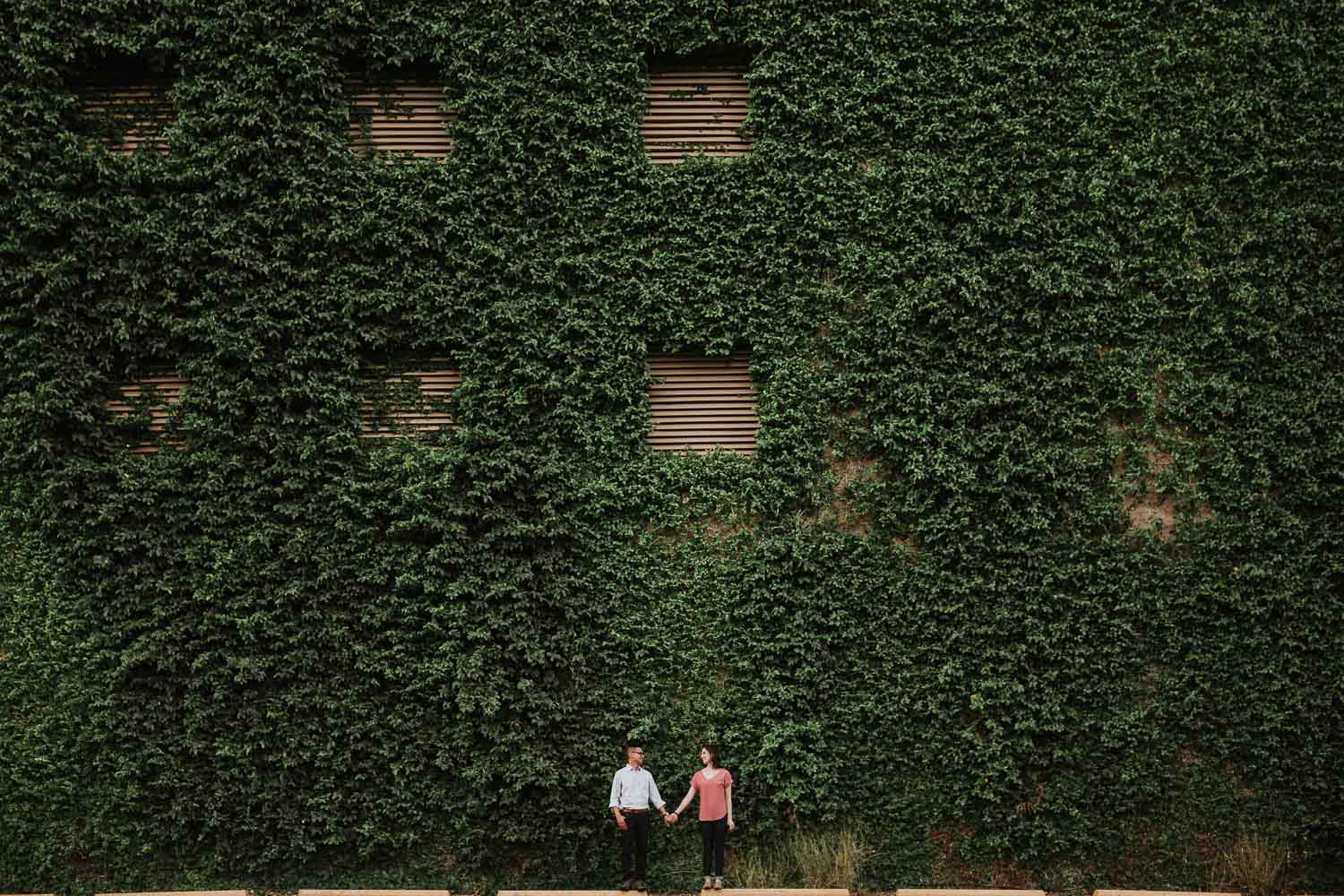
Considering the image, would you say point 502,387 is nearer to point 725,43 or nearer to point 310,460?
point 310,460

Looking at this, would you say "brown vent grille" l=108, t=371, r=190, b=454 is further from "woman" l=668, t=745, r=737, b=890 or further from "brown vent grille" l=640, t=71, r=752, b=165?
"woman" l=668, t=745, r=737, b=890

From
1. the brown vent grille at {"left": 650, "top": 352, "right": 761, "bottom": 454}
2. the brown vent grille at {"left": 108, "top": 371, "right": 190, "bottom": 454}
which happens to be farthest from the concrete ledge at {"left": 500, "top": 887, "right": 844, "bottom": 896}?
the brown vent grille at {"left": 108, "top": 371, "right": 190, "bottom": 454}

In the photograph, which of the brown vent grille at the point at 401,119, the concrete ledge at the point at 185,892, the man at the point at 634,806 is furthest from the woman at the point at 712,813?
the brown vent grille at the point at 401,119

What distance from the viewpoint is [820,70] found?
478 inches

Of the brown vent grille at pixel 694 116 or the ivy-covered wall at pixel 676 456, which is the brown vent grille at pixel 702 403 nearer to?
the ivy-covered wall at pixel 676 456

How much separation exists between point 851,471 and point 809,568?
1.41 m

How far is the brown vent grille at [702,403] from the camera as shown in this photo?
12.2m

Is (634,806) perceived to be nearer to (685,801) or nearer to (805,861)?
(685,801)

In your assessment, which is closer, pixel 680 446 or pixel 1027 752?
pixel 1027 752

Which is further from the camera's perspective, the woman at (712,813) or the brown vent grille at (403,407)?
the brown vent grille at (403,407)

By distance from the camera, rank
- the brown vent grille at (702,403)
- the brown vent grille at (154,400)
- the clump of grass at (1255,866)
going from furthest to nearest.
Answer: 1. the brown vent grille at (702,403)
2. the brown vent grille at (154,400)
3. the clump of grass at (1255,866)

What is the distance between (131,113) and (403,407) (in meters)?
5.33

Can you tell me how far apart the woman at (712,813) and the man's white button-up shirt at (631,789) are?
387 millimetres

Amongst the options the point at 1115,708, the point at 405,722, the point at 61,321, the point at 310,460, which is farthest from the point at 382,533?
the point at 1115,708
